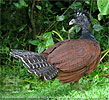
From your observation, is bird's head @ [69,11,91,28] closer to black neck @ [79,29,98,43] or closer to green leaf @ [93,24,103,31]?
black neck @ [79,29,98,43]

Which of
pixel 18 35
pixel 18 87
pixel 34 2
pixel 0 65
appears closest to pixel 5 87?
pixel 18 87

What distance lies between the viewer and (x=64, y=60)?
399 centimetres

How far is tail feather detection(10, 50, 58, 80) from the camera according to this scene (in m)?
3.75

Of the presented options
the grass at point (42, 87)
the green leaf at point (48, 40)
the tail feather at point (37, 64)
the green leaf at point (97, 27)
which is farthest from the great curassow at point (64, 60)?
the green leaf at point (97, 27)

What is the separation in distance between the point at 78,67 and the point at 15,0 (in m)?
3.18

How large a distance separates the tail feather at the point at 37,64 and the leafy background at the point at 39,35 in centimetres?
83

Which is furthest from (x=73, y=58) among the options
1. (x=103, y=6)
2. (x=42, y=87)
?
(x=42, y=87)

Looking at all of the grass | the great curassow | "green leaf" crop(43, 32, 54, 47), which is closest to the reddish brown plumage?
the great curassow

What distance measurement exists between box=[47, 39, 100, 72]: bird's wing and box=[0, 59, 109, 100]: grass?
1.73 feet

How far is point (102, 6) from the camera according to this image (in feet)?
12.8

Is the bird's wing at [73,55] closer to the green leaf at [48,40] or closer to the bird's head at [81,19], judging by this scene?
the bird's head at [81,19]

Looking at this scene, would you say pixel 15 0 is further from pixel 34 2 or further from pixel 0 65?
pixel 0 65

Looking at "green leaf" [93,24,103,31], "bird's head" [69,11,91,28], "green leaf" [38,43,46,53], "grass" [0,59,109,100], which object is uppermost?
"bird's head" [69,11,91,28]

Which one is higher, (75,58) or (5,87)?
(75,58)
